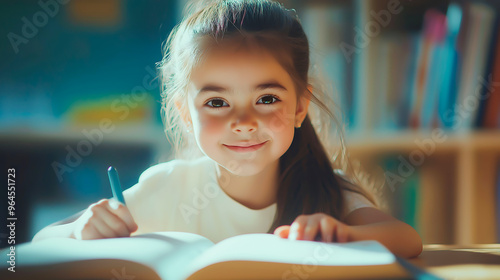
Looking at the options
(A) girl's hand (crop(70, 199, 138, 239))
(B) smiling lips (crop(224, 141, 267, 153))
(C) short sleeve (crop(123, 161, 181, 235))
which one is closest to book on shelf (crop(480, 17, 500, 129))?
(B) smiling lips (crop(224, 141, 267, 153))

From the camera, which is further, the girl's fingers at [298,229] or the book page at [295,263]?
the girl's fingers at [298,229]

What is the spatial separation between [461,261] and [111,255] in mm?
428

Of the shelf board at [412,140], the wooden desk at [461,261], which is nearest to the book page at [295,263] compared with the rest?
the wooden desk at [461,261]

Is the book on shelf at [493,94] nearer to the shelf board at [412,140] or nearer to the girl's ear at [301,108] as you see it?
the shelf board at [412,140]

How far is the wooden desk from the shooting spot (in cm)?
49

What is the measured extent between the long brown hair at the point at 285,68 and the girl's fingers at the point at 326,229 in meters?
A: 0.25

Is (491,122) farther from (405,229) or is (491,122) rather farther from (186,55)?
(186,55)

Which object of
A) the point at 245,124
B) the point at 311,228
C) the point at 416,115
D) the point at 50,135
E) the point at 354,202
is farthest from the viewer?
the point at 416,115

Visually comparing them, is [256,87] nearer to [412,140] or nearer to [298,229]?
[298,229]

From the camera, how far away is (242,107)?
25.1 inches

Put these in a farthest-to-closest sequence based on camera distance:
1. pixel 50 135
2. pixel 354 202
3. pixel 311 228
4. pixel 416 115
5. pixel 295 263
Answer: pixel 416 115, pixel 50 135, pixel 354 202, pixel 311 228, pixel 295 263

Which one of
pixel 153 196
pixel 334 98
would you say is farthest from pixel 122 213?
pixel 334 98

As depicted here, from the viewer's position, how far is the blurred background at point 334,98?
82cm

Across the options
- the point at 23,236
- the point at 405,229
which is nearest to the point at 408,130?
the point at 405,229
